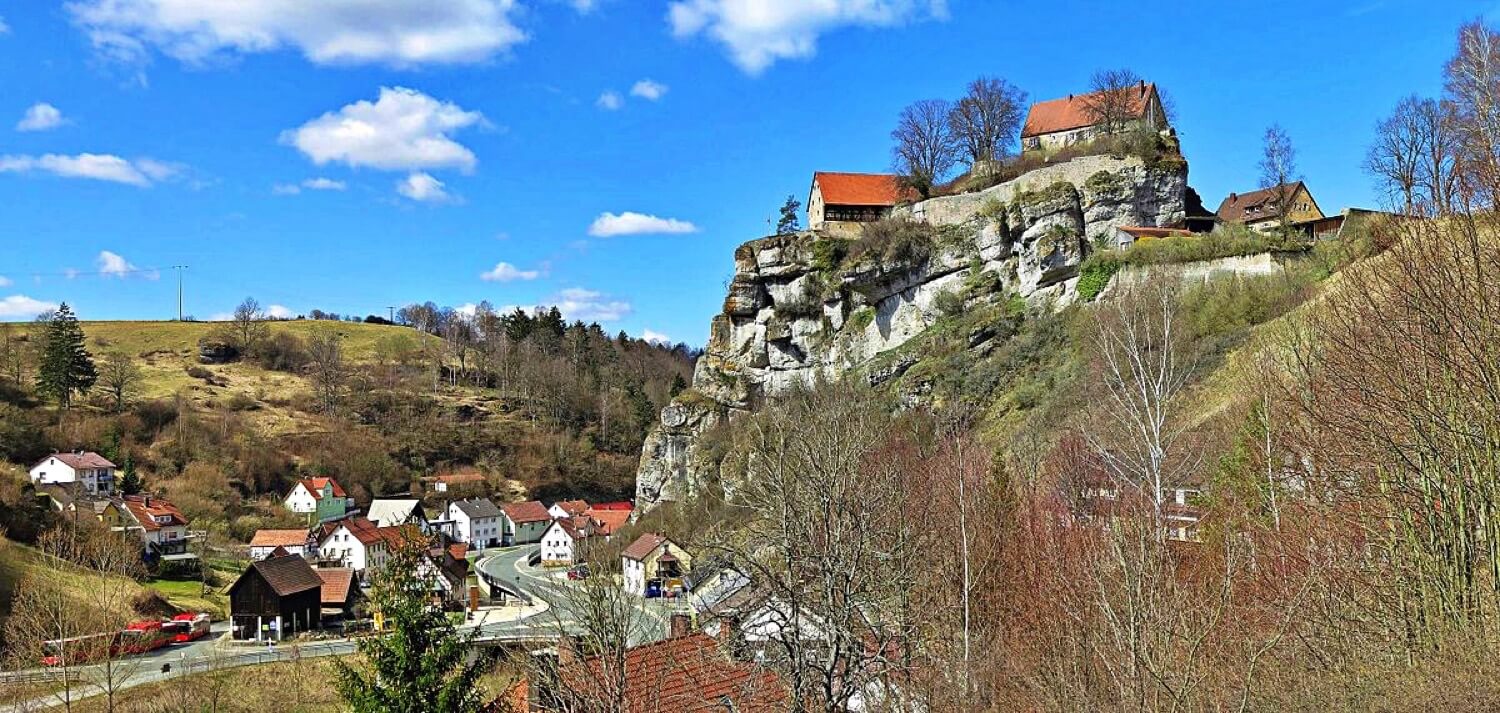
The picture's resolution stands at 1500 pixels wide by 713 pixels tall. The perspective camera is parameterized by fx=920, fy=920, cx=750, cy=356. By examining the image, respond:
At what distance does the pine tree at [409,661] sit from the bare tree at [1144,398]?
1071cm

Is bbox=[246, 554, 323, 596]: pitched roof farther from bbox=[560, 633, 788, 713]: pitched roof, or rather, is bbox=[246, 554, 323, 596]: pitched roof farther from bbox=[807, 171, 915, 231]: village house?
bbox=[807, 171, 915, 231]: village house

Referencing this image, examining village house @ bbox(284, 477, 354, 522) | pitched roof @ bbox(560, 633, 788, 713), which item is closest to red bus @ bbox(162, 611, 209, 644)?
pitched roof @ bbox(560, 633, 788, 713)

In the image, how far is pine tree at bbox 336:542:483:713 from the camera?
1449 centimetres

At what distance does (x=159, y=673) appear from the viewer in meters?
28.2

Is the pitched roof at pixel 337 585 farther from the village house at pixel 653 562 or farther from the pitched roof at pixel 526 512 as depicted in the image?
the pitched roof at pixel 526 512

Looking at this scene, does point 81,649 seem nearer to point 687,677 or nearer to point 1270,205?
point 687,677

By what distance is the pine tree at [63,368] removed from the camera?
7900cm

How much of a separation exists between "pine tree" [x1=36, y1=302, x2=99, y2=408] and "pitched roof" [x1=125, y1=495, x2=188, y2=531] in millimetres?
27423

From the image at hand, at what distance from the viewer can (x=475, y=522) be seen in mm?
77125

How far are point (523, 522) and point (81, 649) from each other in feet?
178

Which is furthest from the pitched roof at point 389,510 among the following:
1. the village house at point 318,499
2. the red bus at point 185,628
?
the red bus at point 185,628

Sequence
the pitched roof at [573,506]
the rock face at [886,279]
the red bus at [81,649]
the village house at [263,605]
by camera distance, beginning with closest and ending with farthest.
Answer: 1. the red bus at [81,649]
2. the village house at [263,605]
3. the rock face at [886,279]
4. the pitched roof at [573,506]

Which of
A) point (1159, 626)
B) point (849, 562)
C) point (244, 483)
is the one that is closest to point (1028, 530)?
point (849, 562)

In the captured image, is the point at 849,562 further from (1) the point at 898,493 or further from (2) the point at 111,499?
(2) the point at 111,499
